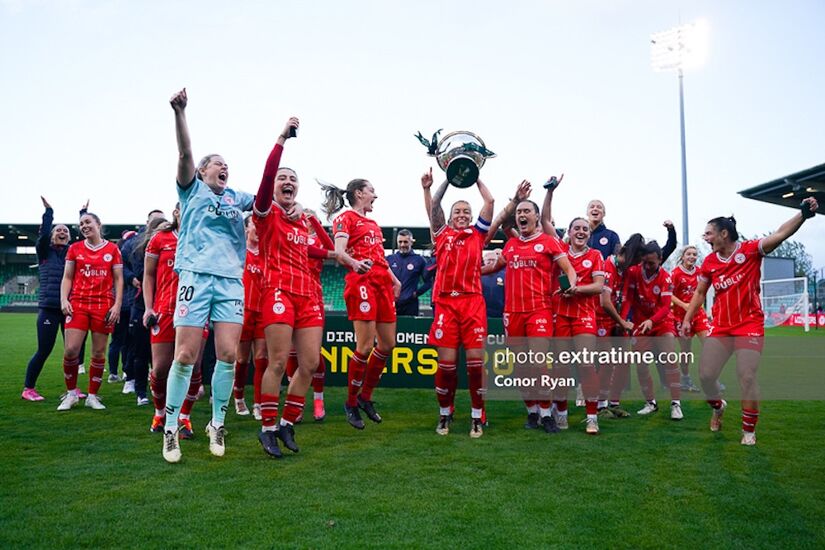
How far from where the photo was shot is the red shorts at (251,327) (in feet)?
21.5

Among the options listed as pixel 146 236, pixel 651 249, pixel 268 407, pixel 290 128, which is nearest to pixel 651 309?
pixel 651 249

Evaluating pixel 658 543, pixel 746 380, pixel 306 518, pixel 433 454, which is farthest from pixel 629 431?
pixel 306 518

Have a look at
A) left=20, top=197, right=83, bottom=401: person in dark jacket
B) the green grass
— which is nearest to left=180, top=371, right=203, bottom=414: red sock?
the green grass

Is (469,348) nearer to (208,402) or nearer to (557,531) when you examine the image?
(557,531)

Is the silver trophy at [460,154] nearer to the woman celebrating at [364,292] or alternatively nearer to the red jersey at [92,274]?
the woman celebrating at [364,292]

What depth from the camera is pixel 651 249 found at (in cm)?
752

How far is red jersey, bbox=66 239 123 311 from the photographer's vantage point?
24.1 ft

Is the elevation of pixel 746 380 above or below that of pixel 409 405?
above

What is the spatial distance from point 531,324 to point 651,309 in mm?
2105

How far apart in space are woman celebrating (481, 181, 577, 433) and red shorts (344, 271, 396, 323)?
1.32 m

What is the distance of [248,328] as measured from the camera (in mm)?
6688

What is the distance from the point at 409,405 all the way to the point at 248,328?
249 centimetres

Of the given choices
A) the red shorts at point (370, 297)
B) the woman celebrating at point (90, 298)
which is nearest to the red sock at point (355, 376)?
the red shorts at point (370, 297)

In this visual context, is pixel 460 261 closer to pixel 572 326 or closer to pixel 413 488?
pixel 572 326
